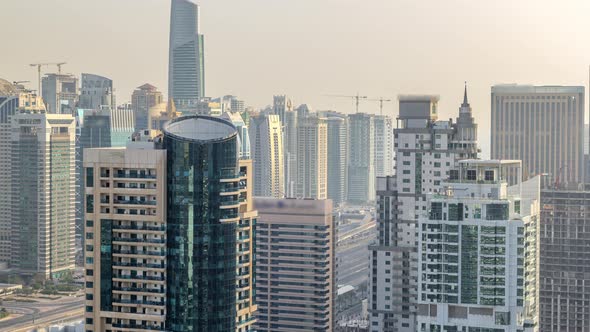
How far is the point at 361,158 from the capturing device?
194 feet

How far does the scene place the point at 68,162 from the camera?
38.7 m

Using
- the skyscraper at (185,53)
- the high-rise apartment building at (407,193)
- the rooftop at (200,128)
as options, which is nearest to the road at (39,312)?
the high-rise apartment building at (407,193)

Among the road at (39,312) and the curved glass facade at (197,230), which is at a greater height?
the curved glass facade at (197,230)

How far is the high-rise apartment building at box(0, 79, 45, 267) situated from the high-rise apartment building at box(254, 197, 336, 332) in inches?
583

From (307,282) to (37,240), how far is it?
1447 cm

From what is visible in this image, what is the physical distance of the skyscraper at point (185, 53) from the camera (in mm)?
58906

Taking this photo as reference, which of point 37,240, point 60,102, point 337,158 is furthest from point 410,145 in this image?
point 337,158

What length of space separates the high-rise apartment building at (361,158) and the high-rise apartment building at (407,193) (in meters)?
35.6

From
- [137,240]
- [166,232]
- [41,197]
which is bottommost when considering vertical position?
[41,197]

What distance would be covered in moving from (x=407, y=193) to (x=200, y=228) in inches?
311

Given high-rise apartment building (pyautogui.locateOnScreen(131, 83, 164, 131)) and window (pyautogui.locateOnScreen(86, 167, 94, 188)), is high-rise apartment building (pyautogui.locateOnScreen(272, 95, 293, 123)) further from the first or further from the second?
window (pyautogui.locateOnScreen(86, 167, 94, 188))

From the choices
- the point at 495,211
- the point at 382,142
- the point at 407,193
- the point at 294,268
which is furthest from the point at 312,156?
the point at 495,211

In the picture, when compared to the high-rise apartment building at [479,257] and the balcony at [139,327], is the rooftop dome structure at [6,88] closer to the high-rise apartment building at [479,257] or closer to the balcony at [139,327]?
the balcony at [139,327]

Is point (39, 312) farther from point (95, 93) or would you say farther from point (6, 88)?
point (95, 93)
